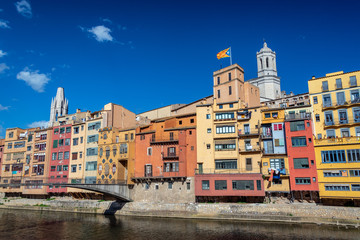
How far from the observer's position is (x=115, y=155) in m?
59.5

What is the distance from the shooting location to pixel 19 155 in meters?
77.4

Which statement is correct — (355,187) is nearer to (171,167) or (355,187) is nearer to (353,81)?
(353,81)

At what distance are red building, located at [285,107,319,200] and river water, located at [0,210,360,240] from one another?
719 cm

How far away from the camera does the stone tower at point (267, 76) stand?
92562 mm

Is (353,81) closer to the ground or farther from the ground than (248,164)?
farther from the ground

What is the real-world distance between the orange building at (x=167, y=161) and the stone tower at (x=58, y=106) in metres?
81.8

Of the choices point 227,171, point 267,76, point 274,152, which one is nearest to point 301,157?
point 274,152

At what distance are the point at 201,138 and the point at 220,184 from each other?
360 inches

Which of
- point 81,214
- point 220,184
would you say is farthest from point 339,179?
point 81,214

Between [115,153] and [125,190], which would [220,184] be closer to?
[125,190]

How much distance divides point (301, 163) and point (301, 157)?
3.10ft

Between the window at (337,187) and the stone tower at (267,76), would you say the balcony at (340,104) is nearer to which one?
the window at (337,187)

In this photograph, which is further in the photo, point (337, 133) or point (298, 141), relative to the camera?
point (298, 141)

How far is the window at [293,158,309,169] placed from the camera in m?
44.9
